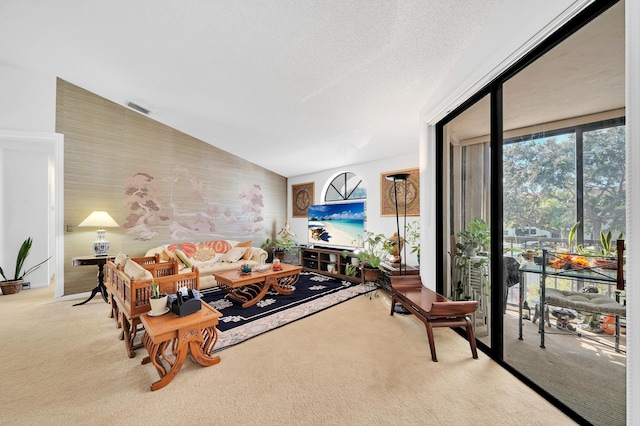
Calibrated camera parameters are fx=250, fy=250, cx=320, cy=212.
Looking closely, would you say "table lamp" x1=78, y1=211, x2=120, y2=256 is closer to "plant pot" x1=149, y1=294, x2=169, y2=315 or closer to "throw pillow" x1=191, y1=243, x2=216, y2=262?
"throw pillow" x1=191, y1=243, x2=216, y2=262

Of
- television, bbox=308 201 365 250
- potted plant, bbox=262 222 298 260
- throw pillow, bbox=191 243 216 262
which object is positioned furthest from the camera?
potted plant, bbox=262 222 298 260

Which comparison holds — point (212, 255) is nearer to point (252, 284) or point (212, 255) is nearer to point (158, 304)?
point (252, 284)

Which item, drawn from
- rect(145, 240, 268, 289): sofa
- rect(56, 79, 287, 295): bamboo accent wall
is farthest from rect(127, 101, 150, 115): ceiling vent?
rect(145, 240, 268, 289): sofa

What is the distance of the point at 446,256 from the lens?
9.27 feet

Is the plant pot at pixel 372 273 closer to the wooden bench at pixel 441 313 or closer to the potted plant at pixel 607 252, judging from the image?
the wooden bench at pixel 441 313

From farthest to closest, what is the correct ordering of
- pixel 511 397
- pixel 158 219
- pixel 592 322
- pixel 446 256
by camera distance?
pixel 158 219, pixel 446 256, pixel 511 397, pixel 592 322

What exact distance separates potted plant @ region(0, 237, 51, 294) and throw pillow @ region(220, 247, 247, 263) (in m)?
3.06

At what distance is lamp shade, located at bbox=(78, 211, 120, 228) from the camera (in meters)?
3.64

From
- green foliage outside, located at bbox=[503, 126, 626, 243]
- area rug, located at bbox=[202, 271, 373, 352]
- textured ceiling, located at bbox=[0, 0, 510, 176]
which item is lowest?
area rug, located at bbox=[202, 271, 373, 352]

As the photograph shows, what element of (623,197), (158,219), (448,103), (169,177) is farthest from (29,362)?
(448,103)

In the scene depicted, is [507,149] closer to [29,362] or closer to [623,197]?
[623,197]

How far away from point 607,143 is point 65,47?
497 centimetres

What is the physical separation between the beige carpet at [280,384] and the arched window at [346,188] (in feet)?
9.76

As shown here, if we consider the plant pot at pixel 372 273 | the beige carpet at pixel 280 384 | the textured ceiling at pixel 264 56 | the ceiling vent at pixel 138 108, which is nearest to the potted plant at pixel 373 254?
the plant pot at pixel 372 273
